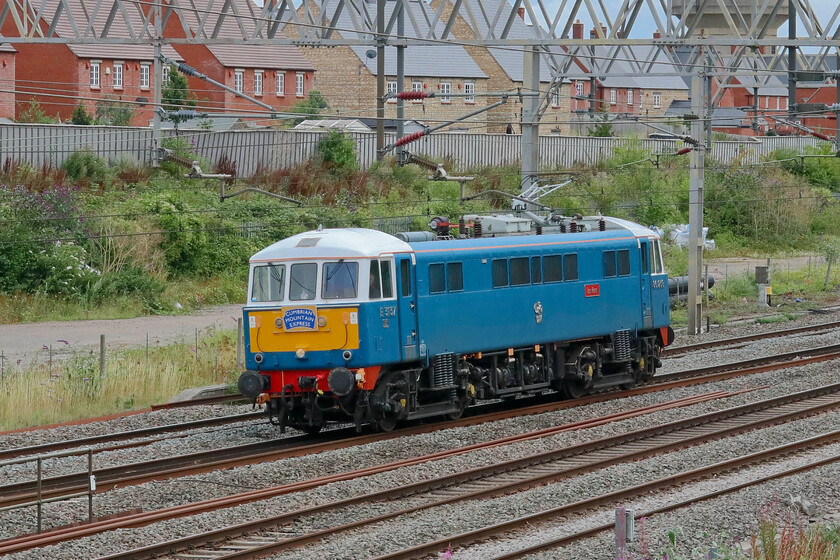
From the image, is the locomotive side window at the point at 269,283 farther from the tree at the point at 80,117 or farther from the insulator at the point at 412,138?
the tree at the point at 80,117

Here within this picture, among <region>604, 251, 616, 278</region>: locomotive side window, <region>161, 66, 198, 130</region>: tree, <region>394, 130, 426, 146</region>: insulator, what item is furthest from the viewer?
<region>161, 66, 198, 130</region>: tree

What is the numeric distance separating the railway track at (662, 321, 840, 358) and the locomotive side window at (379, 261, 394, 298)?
38.8ft

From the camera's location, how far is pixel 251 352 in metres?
18.1

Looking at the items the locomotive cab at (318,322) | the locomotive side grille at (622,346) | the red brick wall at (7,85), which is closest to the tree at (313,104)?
the red brick wall at (7,85)

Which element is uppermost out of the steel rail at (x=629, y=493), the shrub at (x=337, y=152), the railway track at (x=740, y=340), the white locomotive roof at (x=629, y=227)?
the shrub at (x=337, y=152)

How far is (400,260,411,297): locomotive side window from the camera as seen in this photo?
18.3 metres

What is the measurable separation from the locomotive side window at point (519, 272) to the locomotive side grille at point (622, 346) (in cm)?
292

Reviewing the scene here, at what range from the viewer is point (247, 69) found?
222ft

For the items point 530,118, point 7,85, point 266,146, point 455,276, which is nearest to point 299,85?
point 7,85

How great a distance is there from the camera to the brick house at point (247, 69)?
65.9 metres

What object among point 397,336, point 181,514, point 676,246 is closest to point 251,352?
point 397,336

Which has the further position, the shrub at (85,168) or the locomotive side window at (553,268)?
the shrub at (85,168)

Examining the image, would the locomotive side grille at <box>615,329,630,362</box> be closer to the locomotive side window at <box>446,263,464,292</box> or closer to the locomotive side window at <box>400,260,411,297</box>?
the locomotive side window at <box>446,263,464,292</box>

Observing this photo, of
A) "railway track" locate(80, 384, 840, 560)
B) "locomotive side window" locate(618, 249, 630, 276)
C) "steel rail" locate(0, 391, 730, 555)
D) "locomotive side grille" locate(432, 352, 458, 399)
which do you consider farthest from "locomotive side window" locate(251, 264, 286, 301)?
"locomotive side window" locate(618, 249, 630, 276)
